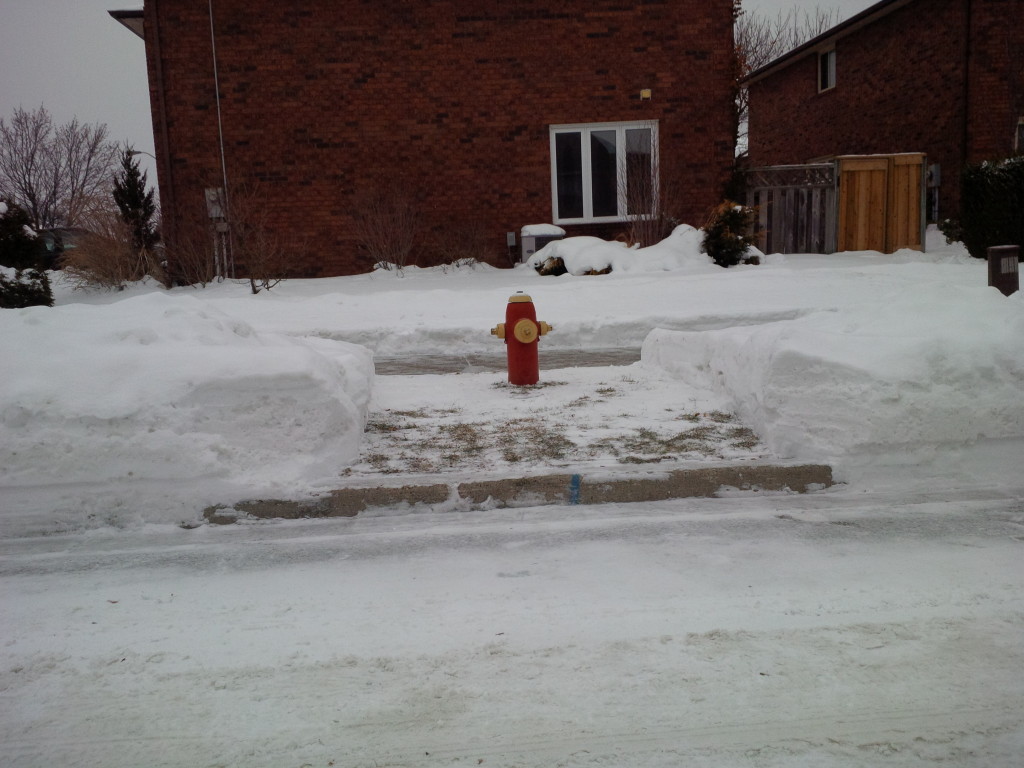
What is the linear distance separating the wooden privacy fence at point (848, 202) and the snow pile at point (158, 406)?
14196 mm

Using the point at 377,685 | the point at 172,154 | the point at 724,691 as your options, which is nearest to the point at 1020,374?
the point at 724,691

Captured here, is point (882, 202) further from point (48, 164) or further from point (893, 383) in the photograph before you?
point (48, 164)

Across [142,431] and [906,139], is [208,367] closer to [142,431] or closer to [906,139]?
[142,431]

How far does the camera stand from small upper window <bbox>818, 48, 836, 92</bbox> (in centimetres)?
2442

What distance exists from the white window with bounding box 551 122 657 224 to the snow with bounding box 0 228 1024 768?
10.9 metres

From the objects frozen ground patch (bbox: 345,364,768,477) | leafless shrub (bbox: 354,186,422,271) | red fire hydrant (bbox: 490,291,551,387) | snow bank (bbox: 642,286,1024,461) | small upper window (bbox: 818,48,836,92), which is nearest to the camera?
snow bank (bbox: 642,286,1024,461)

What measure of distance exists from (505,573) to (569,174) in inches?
565

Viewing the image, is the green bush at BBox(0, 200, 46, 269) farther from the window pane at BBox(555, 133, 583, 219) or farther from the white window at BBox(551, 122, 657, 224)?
the window pane at BBox(555, 133, 583, 219)

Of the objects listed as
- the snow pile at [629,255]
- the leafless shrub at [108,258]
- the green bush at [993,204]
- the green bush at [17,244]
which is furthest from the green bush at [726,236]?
the green bush at [17,244]

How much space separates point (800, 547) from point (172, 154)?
15.5 metres

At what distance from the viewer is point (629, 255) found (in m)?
14.1

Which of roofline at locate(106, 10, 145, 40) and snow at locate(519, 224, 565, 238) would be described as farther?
roofline at locate(106, 10, 145, 40)

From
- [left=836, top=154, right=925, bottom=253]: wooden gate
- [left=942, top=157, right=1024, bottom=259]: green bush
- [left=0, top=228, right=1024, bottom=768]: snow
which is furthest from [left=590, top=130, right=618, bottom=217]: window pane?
[left=0, top=228, right=1024, bottom=768]: snow

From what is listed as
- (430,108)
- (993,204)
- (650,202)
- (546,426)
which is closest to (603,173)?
(650,202)
